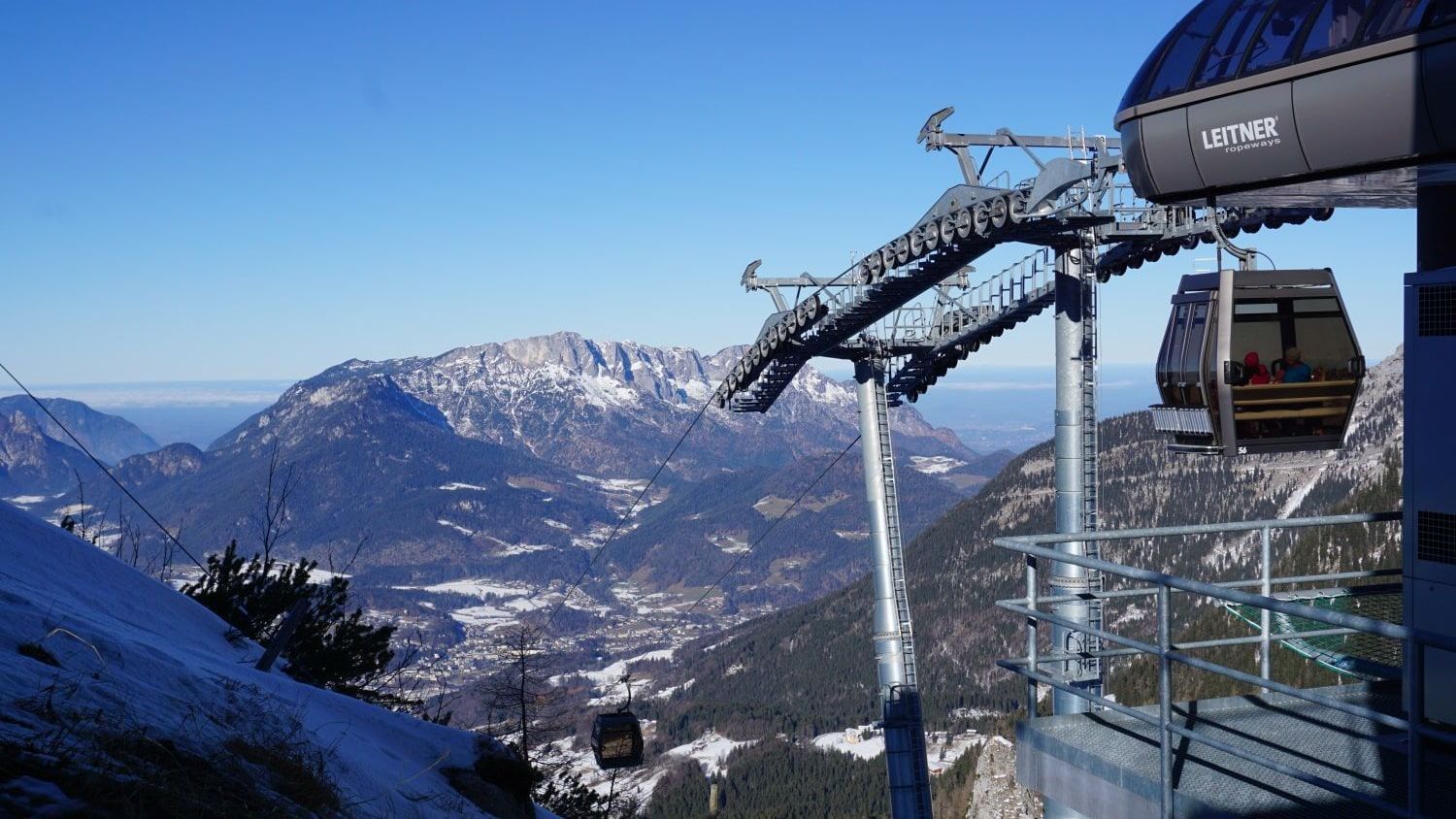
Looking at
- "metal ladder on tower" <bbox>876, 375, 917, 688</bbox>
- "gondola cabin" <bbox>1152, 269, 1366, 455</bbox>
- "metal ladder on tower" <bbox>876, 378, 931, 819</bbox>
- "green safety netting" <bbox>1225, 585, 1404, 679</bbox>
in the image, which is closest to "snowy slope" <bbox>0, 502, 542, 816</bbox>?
"green safety netting" <bbox>1225, 585, 1404, 679</bbox>

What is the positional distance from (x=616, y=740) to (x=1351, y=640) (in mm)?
16066

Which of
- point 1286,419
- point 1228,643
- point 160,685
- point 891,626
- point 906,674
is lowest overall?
point 906,674

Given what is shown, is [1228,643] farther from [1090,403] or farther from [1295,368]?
[1090,403]

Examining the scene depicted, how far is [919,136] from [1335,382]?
1339cm

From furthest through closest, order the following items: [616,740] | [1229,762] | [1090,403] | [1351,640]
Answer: [616,740] → [1090,403] → [1351,640] → [1229,762]

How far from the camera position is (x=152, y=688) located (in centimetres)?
1049

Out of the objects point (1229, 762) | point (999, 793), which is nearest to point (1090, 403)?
point (1229, 762)

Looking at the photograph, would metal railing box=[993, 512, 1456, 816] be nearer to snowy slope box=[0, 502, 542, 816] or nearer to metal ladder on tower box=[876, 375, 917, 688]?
snowy slope box=[0, 502, 542, 816]

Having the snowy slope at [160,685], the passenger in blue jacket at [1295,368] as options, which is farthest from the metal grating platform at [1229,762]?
the snowy slope at [160,685]

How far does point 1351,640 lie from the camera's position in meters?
11.1

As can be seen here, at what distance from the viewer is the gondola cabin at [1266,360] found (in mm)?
12250

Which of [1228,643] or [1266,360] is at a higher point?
[1266,360]

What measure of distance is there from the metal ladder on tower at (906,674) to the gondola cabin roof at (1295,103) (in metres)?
16.4

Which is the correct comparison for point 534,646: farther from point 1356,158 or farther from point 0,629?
point 1356,158
